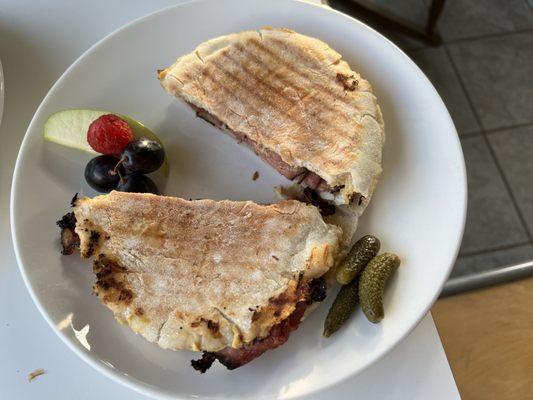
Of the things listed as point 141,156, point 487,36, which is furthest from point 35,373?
point 487,36

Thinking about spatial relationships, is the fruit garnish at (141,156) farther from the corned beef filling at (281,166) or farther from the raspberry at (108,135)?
the corned beef filling at (281,166)

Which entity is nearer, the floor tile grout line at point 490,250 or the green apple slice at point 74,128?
the green apple slice at point 74,128

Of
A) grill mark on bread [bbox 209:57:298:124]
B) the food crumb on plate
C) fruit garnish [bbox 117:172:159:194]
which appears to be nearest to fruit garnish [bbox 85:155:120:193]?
fruit garnish [bbox 117:172:159:194]

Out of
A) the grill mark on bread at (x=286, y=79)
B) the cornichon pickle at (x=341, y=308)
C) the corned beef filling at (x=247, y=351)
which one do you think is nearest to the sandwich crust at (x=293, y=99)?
the grill mark on bread at (x=286, y=79)

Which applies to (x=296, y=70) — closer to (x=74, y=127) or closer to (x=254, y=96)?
(x=254, y=96)

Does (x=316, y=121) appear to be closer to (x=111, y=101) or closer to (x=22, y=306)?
(x=111, y=101)

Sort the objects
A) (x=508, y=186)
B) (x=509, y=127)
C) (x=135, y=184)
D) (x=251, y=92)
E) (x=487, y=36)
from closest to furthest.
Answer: (x=135, y=184) → (x=251, y=92) → (x=508, y=186) → (x=509, y=127) → (x=487, y=36)

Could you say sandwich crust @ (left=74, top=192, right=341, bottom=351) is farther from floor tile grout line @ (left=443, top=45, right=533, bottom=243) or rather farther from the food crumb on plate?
floor tile grout line @ (left=443, top=45, right=533, bottom=243)
